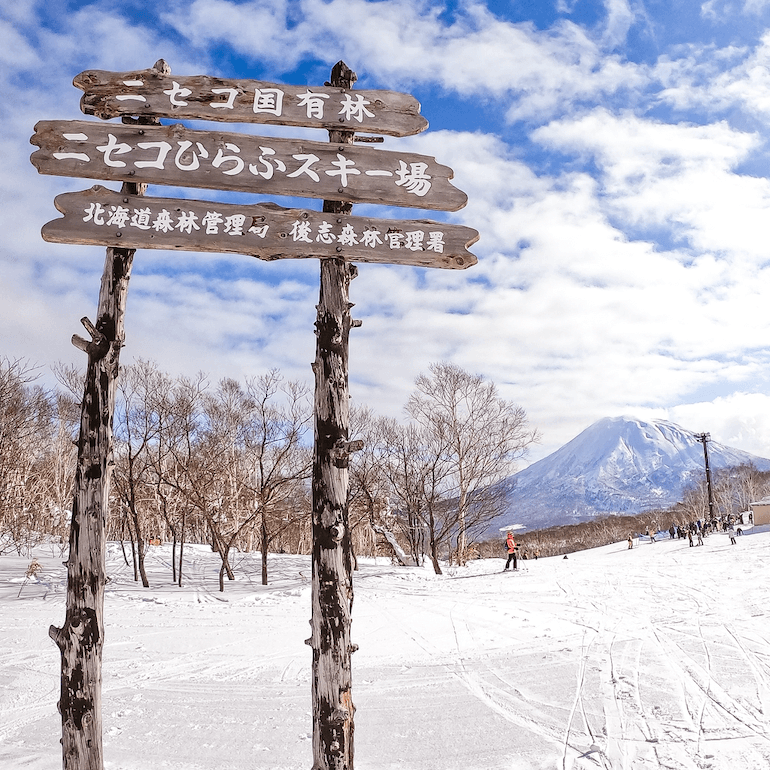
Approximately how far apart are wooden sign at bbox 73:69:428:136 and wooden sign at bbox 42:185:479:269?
30.9 inches

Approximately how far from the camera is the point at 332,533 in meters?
3.69

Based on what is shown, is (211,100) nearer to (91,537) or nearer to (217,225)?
(217,225)

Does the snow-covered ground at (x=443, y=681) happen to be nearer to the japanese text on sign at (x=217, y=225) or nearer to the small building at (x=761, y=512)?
the japanese text on sign at (x=217, y=225)

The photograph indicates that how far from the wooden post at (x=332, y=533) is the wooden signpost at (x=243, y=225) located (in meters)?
0.01

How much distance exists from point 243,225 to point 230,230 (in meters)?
0.11

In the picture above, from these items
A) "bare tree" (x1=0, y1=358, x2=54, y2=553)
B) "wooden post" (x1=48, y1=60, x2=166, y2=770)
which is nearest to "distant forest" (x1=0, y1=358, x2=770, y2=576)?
"bare tree" (x1=0, y1=358, x2=54, y2=553)

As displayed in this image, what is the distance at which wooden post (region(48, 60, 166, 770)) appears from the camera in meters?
3.53

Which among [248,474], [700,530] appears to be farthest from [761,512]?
[248,474]

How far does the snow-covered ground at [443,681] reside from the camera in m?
4.55

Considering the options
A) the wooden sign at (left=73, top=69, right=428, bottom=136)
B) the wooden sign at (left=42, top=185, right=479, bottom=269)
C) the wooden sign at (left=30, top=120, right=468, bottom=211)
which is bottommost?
the wooden sign at (left=42, top=185, right=479, bottom=269)

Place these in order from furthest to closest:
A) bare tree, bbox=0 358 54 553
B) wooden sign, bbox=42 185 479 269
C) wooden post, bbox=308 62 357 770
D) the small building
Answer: the small building
bare tree, bbox=0 358 54 553
wooden sign, bbox=42 185 479 269
wooden post, bbox=308 62 357 770

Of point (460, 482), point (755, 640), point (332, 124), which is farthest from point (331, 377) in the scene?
point (460, 482)

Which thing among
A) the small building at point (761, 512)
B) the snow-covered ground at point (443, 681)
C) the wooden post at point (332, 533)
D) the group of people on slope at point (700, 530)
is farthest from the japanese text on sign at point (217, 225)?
the small building at point (761, 512)

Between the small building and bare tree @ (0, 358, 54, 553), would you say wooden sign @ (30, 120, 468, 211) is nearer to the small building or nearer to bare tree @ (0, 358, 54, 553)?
bare tree @ (0, 358, 54, 553)
